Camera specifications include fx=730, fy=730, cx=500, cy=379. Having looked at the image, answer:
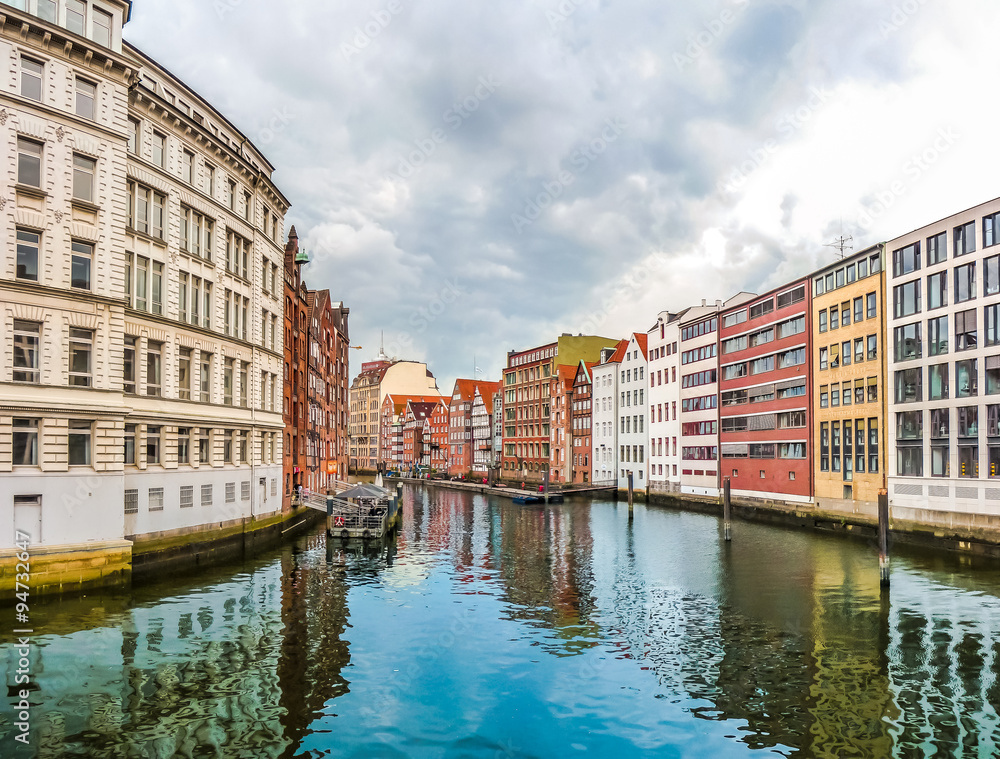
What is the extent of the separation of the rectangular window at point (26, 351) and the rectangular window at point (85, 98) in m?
8.83

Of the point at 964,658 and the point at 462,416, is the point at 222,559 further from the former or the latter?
the point at 462,416

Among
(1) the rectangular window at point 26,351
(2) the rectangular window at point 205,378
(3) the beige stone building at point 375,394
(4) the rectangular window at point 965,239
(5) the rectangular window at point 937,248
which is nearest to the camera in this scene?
(1) the rectangular window at point 26,351

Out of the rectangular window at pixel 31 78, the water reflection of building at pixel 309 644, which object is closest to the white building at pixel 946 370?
the water reflection of building at pixel 309 644

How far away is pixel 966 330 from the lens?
49.6 metres

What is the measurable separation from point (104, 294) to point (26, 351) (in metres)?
3.74

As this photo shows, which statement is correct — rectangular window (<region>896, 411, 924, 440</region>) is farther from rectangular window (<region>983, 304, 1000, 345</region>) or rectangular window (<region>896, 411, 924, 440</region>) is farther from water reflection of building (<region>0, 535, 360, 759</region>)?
water reflection of building (<region>0, 535, 360, 759</region>)

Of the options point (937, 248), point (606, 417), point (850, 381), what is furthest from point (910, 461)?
point (606, 417)

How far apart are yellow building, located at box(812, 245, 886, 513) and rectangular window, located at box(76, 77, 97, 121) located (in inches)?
2162

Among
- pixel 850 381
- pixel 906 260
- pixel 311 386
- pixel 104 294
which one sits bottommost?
pixel 311 386

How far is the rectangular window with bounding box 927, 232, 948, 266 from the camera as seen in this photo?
169 feet

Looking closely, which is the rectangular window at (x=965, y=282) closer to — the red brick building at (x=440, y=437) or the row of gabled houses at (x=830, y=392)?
the row of gabled houses at (x=830, y=392)

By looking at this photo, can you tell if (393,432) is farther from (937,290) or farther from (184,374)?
(184,374)

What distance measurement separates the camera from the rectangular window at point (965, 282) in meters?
49.1

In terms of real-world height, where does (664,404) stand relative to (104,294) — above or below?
below
